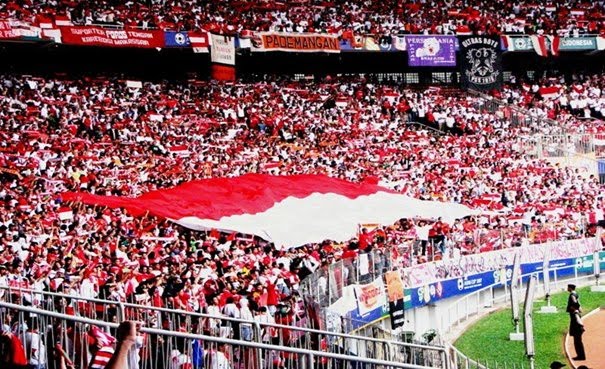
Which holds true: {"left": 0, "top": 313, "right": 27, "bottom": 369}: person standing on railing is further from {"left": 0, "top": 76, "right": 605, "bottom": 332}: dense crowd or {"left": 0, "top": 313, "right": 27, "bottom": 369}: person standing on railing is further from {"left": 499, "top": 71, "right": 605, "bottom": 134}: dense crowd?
{"left": 499, "top": 71, "right": 605, "bottom": 134}: dense crowd

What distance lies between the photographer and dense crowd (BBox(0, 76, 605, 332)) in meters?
18.4

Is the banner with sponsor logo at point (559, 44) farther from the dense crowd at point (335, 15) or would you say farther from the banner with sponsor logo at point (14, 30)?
the banner with sponsor logo at point (14, 30)

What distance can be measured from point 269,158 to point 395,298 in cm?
1277

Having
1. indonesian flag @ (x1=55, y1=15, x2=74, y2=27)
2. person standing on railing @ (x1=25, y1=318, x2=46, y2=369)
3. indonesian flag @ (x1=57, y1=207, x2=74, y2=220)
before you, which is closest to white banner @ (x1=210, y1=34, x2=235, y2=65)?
indonesian flag @ (x1=55, y1=15, x2=74, y2=27)

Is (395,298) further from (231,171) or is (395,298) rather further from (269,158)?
(269,158)

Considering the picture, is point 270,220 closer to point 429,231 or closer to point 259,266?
point 259,266

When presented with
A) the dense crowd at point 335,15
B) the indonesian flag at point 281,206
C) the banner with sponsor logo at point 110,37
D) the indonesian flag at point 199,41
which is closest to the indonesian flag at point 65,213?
the indonesian flag at point 281,206

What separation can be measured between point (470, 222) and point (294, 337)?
18158 millimetres

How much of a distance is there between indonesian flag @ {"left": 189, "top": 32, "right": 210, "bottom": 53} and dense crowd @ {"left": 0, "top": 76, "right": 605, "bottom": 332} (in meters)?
1.50

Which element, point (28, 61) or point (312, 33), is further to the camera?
point (312, 33)

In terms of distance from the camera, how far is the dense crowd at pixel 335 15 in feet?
130

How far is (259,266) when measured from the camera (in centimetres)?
2170

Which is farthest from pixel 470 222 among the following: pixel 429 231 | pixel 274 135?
pixel 274 135

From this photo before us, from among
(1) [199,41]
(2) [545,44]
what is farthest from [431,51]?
(1) [199,41]
